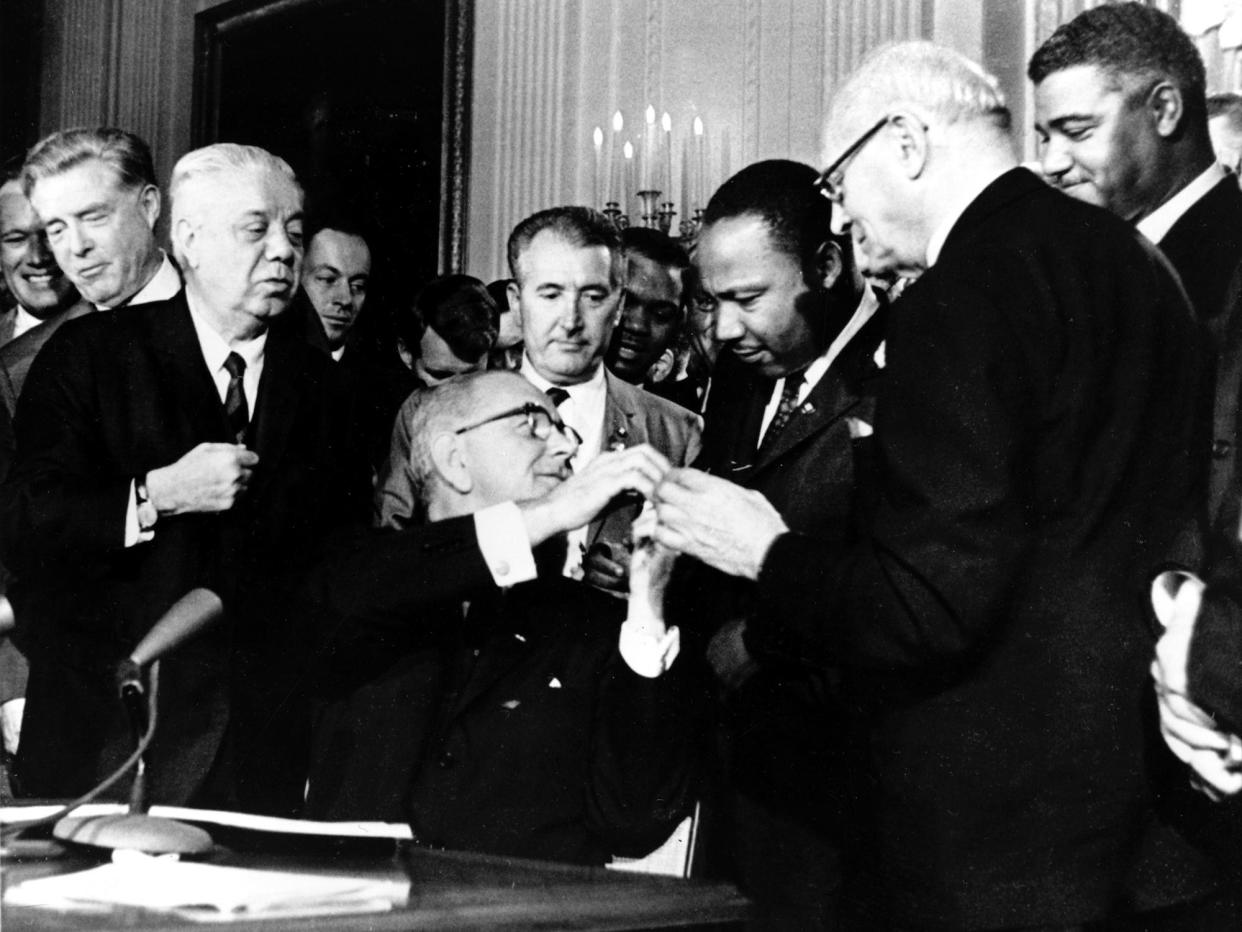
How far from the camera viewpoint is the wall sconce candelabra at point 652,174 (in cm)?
587

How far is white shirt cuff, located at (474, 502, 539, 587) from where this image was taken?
2609 millimetres

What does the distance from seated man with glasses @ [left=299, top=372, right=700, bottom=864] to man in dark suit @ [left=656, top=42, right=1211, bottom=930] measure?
1.85 feet

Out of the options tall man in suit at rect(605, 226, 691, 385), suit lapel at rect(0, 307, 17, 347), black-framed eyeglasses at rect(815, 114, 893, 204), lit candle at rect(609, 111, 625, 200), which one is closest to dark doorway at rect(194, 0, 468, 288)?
lit candle at rect(609, 111, 625, 200)

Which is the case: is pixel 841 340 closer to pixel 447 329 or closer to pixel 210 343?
pixel 210 343

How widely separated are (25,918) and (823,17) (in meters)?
4.65

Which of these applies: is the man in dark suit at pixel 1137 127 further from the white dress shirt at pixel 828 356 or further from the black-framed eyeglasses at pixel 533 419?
the black-framed eyeglasses at pixel 533 419

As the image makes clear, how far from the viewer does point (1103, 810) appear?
6.22 ft

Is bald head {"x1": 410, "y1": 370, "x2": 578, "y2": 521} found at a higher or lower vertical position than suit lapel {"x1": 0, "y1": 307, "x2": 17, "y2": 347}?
lower

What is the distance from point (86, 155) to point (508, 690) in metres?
1.79

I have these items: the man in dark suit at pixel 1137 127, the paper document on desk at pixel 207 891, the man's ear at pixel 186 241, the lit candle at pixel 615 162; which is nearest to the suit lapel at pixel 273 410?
the man's ear at pixel 186 241

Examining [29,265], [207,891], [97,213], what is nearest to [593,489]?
[207,891]

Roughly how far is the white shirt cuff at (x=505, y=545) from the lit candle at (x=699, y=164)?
3481mm

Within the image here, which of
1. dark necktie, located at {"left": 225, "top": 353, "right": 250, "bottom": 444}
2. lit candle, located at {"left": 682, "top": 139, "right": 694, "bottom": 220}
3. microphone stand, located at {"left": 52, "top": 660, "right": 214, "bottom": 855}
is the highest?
lit candle, located at {"left": 682, "top": 139, "right": 694, "bottom": 220}

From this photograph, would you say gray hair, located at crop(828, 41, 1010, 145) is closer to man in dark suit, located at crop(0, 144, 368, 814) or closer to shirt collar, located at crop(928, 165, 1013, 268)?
shirt collar, located at crop(928, 165, 1013, 268)
